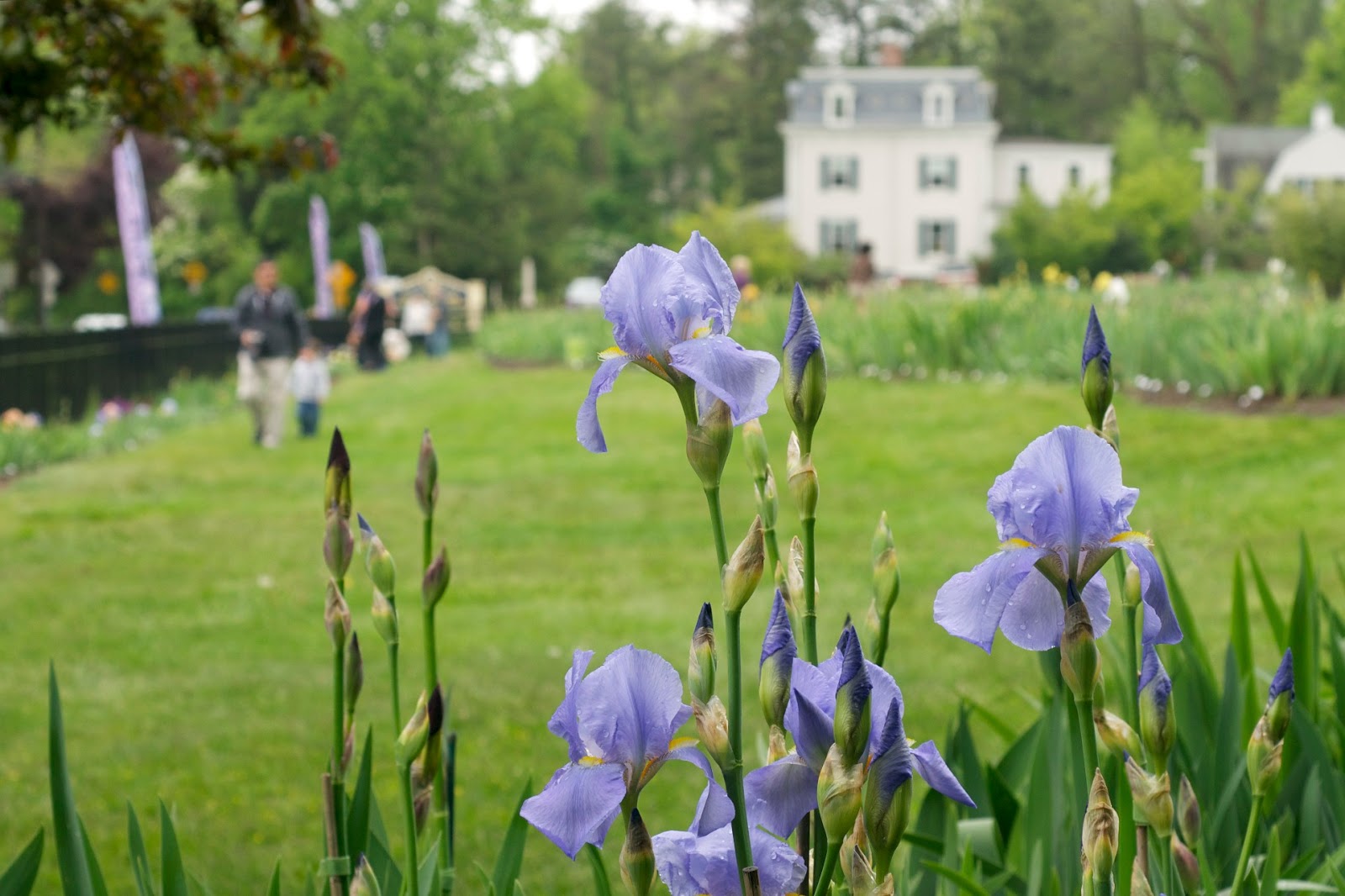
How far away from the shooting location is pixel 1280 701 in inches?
45.1

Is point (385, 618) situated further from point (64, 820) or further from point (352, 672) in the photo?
point (64, 820)

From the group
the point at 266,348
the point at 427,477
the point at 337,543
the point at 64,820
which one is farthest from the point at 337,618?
the point at 266,348

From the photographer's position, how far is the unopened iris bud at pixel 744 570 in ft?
3.25

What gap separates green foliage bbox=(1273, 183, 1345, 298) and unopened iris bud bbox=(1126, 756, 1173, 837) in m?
19.8

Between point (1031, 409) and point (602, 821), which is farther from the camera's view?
point (1031, 409)

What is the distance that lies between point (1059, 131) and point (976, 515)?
49321 millimetres

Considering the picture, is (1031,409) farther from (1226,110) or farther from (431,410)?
(1226,110)

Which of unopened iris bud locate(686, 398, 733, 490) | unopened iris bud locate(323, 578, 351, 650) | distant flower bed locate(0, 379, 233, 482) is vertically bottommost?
distant flower bed locate(0, 379, 233, 482)

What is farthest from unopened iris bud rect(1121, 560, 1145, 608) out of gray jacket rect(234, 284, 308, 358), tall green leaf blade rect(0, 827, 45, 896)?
gray jacket rect(234, 284, 308, 358)

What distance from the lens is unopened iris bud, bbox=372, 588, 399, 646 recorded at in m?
1.37

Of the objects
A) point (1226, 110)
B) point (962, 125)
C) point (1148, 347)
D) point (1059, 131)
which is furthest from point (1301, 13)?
point (1148, 347)

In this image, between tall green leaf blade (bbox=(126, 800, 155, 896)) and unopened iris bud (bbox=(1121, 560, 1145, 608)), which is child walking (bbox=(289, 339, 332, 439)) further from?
unopened iris bud (bbox=(1121, 560, 1145, 608))

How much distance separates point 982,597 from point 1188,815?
48 cm

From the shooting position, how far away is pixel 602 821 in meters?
1.01
